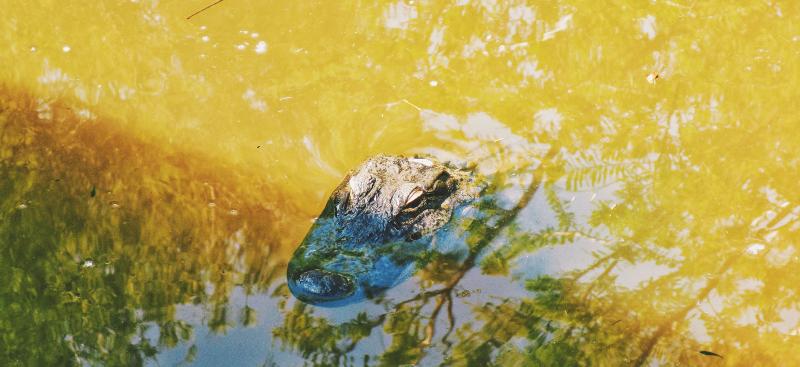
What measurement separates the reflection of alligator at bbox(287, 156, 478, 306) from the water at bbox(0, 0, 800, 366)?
10cm

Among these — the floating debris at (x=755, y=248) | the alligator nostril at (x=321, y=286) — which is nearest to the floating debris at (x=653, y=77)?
the floating debris at (x=755, y=248)

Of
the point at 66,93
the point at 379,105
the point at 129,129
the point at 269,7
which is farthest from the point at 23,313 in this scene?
the point at 269,7

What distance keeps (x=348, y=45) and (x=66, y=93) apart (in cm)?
179

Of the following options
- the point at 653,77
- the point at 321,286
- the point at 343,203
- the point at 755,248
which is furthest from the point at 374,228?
the point at 653,77

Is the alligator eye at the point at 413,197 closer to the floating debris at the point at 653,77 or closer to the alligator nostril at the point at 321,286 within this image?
the alligator nostril at the point at 321,286

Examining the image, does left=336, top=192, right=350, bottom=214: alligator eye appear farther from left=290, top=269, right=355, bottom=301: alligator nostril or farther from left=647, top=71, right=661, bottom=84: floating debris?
left=647, top=71, right=661, bottom=84: floating debris

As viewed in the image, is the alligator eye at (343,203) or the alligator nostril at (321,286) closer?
the alligator nostril at (321,286)

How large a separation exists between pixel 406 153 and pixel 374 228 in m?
0.66

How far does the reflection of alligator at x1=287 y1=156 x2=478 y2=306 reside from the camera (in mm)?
3246

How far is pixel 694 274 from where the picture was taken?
3479 mm

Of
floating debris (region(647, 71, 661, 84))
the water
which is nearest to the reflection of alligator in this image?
the water

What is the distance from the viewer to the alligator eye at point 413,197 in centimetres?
359

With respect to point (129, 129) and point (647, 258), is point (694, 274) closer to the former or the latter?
point (647, 258)

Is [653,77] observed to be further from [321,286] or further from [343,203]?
[321,286]
